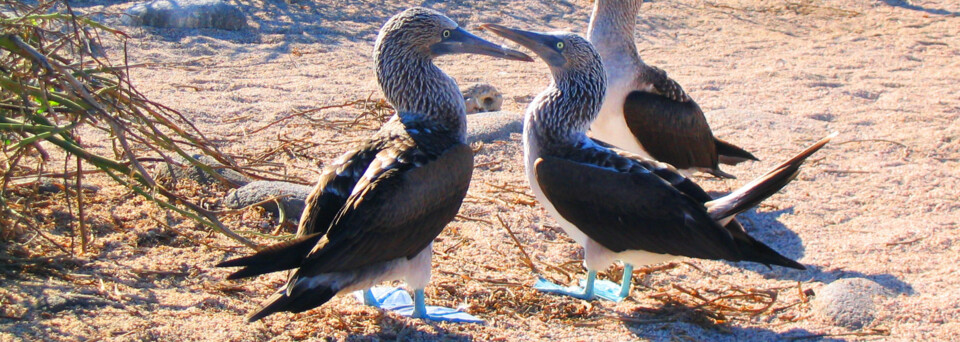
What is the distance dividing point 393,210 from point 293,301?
540 millimetres

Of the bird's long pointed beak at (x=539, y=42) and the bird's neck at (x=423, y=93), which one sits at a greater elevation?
the bird's long pointed beak at (x=539, y=42)

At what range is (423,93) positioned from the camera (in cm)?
443

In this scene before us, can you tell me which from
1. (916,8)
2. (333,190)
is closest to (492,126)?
(333,190)

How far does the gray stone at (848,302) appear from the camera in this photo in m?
4.12

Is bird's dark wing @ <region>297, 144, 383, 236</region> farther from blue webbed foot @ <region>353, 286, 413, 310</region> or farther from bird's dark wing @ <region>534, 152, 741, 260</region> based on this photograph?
bird's dark wing @ <region>534, 152, 741, 260</region>

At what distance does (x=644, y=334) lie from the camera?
3949mm

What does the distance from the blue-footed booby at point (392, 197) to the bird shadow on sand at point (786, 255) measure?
1.78 m

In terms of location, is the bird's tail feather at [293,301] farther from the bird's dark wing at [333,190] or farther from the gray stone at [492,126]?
the gray stone at [492,126]

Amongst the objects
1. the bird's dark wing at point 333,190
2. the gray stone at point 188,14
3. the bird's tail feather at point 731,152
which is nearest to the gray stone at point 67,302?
the bird's dark wing at point 333,190

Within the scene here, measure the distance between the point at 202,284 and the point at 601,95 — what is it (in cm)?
224

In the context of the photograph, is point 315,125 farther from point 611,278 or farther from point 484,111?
point 611,278

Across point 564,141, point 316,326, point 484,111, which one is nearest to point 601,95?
point 564,141

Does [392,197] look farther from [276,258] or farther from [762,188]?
[762,188]

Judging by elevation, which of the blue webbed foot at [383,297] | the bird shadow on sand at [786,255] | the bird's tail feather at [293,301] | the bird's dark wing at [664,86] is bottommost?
the blue webbed foot at [383,297]
